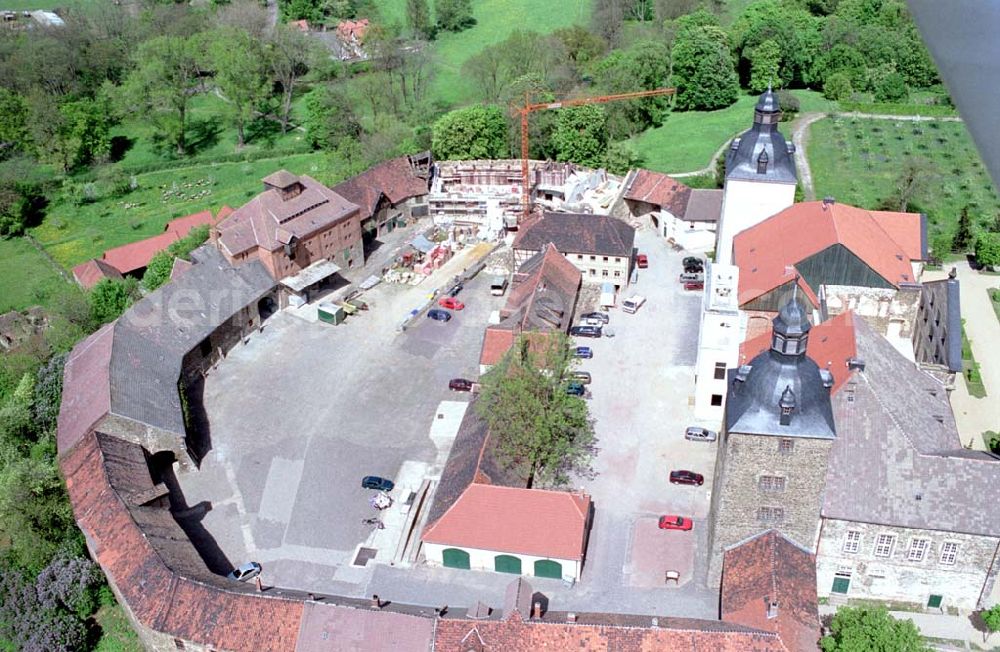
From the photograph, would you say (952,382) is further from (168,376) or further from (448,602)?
(168,376)

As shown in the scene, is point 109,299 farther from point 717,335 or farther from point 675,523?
point 675,523

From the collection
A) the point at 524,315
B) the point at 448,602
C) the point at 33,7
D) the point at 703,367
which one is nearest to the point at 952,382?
the point at 703,367

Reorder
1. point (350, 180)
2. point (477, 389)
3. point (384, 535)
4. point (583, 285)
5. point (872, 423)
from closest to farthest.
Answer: point (872, 423), point (384, 535), point (477, 389), point (583, 285), point (350, 180)

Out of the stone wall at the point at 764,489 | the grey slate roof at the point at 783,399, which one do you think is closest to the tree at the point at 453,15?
the stone wall at the point at 764,489

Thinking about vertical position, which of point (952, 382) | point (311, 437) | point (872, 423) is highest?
point (872, 423)

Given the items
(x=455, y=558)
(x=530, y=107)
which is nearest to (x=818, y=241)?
(x=455, y=558)

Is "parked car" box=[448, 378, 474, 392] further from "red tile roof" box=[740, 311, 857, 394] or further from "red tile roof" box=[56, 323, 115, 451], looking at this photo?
"red tile roof" box=[56, 323, 115, 451]
